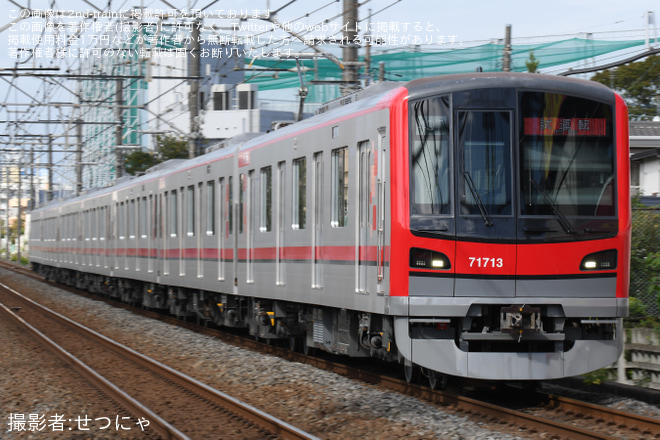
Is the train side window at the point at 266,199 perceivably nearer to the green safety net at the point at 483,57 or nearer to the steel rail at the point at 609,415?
the green safety net at the point at 483,57

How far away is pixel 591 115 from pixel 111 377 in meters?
6.22

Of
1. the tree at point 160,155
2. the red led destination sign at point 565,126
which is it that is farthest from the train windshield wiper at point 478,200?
the tree at point 160,155

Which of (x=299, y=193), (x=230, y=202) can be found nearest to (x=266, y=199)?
(x=299, y=193)

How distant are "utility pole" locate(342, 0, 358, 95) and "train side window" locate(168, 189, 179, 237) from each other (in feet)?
16.3

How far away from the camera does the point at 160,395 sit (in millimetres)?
9773

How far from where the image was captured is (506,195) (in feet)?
26.1

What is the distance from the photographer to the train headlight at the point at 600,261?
8.00 m

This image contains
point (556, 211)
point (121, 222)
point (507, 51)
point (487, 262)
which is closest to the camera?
point (487, 262)

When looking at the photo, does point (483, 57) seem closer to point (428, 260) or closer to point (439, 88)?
point (439, 88)

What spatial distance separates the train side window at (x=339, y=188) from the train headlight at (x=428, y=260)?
163 cm

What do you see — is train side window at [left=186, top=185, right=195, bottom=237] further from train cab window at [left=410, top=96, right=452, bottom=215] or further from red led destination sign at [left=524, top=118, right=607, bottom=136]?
red led destination sign at [left=524, top=118, right=607, bottom=136]

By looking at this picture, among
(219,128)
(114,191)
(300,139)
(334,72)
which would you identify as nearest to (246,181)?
(300,139)

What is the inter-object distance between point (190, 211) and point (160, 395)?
7.07 m

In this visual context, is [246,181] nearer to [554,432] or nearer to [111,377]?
[111,377]
